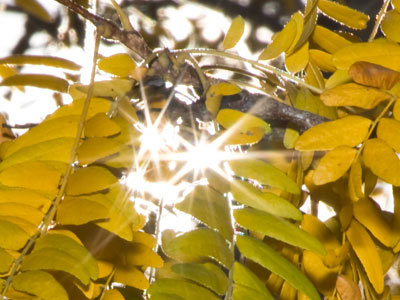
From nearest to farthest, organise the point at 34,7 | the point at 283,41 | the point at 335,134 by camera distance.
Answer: the point at 335,134
the point at 283,41
the point at 34,7

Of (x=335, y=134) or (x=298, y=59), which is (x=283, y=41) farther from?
(x=335, y=134)

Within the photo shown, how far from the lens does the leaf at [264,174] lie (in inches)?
30.1

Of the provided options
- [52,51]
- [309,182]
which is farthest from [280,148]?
[52,51]

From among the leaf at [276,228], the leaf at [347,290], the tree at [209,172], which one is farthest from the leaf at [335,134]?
the leaf at [347,290]

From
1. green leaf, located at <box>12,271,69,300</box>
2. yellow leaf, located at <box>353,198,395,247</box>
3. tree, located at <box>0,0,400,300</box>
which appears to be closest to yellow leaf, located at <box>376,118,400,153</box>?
tree, located at <box>0,0,400,300</box>

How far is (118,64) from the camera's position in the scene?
880 mm

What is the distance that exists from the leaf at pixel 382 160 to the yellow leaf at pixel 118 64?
A: 36 centimetres

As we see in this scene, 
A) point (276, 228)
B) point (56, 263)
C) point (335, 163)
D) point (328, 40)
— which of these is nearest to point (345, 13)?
point (328, 40)

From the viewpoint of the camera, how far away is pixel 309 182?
0.97m

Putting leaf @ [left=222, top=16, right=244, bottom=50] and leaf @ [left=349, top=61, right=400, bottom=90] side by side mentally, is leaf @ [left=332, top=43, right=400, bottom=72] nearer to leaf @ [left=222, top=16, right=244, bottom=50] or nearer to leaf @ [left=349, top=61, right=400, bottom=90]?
leaf @ [left=349, top=61, right=400, bottom=90]

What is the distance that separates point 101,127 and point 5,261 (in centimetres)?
22

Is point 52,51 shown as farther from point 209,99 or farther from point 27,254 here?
point 27,254

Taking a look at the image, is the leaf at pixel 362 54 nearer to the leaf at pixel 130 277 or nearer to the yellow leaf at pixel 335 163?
the yellow leaf at pixel 335 163

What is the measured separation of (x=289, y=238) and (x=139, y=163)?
0.23 meters
